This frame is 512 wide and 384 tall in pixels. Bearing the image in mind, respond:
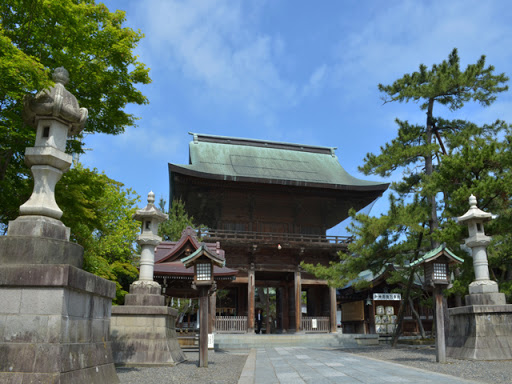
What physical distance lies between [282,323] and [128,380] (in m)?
19.4

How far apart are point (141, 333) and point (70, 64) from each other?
Answer: 648 cm

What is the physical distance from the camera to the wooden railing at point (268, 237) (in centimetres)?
2238

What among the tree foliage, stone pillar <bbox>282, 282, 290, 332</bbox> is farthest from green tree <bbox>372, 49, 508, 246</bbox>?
stone pillar <bbox>282, 282, 290, 332</bbox>

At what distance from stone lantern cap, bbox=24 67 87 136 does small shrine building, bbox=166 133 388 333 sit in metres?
16.4

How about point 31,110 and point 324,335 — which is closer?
point 31,110

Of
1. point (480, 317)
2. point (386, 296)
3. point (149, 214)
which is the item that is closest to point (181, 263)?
point (149, 214)

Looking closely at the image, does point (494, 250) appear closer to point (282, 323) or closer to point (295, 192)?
point (295, 192)

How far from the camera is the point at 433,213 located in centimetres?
1463

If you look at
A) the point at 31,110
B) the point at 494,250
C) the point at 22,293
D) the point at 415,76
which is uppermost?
the point at 415,76

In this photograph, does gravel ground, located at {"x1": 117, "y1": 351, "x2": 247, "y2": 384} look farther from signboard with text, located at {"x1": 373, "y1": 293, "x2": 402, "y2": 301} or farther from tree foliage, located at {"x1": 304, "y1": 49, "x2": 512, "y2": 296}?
signboard with text, located at {"x1": 373, "y1": 293, "x2": 402, "y2": 301}

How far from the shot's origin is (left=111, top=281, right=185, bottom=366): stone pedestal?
9703 mm

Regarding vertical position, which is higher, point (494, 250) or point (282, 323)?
point (494, 250)

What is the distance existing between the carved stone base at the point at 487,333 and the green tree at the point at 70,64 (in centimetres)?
1006

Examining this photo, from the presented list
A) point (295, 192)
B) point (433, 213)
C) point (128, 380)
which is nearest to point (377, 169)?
point (433, 213)
